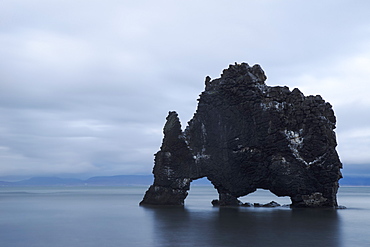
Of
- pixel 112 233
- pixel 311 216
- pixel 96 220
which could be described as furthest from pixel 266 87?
pixel 112 233

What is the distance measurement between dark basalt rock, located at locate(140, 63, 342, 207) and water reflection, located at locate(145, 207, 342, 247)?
11.1 metres

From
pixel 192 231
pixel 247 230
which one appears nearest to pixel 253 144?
pixel 247 230

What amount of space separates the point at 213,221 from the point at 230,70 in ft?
117

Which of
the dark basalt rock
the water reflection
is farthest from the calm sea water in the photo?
the dark basalt rock

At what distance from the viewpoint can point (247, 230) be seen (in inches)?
2144

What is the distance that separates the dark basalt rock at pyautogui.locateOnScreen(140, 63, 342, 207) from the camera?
84438mm

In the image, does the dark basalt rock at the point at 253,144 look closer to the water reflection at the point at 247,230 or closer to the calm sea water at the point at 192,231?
the water reflection at the point at 247,230

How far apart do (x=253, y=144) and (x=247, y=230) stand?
3336 centimetres

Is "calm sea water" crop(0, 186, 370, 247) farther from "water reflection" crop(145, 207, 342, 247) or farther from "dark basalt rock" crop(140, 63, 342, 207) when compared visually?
"dark basalt rock" crop(140, 63, 342, 207)

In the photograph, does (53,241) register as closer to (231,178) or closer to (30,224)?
(30,224)

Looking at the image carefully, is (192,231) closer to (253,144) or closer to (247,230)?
(247,230)

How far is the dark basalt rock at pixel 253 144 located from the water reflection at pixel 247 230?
11.1m

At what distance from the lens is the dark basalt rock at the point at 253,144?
277ft

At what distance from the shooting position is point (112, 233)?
54.5 metres
